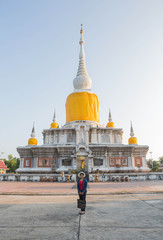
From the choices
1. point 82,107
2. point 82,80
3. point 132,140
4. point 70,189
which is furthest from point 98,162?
point 82,80

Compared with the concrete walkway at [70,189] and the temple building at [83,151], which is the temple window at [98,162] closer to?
the temple building at [83,151]

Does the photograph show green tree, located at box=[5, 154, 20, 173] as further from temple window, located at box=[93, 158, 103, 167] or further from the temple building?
temple window, located at box=[93, 158, 103, 167]

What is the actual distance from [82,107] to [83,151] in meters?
11.6

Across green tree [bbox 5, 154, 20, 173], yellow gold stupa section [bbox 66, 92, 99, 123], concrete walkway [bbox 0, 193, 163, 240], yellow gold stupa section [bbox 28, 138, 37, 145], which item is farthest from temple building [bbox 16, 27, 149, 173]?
green tree [bbox 5, 154, 20, 173]

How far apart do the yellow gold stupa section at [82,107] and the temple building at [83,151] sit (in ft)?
0.78

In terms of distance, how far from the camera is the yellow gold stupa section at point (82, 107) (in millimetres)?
37000

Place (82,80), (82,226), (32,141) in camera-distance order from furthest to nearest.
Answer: (82,80)
(32,141)
(82,226)

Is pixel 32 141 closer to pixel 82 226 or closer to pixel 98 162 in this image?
pixel 98 162

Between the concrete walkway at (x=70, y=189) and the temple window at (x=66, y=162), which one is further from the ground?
the temple window at (x=66, y=162)

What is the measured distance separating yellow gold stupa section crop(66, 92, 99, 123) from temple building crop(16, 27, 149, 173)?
239 millimetres

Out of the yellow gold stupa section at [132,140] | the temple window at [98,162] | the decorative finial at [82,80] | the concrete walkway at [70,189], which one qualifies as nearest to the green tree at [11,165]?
the decorative finial at [82,80]

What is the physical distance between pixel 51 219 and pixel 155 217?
2.91 metres

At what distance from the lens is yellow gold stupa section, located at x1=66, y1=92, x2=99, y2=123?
121 ft

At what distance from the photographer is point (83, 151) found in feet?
95.1
